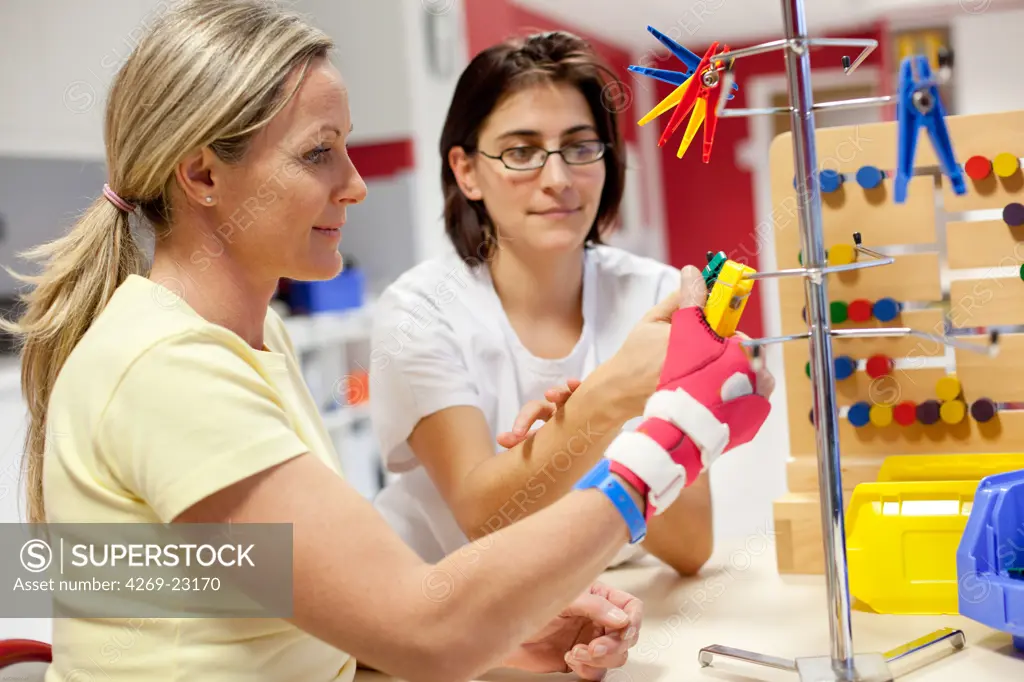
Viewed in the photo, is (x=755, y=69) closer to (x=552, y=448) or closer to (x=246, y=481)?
(x=552, y=448)

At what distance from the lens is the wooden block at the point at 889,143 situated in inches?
45.6

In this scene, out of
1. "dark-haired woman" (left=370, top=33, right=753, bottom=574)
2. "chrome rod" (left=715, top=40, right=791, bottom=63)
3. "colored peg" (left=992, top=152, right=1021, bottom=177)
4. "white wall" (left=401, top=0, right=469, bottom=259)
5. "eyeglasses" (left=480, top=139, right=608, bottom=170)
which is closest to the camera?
"chrome rod" (left=715, top=40, right=791, bottom=63)

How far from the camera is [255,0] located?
0.94 meters

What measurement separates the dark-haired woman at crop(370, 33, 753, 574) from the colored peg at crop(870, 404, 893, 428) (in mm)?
261

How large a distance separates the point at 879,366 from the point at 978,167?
265 millimetres

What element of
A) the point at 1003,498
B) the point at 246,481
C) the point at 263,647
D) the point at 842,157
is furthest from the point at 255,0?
the point at 1003,498

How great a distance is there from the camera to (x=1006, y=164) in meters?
1.15

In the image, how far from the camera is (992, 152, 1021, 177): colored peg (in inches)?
45.3

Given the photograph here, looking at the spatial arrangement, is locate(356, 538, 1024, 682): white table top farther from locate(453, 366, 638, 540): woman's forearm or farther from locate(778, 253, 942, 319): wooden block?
locate(778, 253, 942, 319): wooden block

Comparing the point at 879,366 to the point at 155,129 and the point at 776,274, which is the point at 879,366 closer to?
the point at 776,274

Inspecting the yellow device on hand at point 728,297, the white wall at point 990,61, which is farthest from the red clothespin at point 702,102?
the white wall at point 990,61

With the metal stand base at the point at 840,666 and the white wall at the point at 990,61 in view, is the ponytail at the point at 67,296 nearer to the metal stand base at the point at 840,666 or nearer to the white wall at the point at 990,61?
the metal stand base at the point at 840,666

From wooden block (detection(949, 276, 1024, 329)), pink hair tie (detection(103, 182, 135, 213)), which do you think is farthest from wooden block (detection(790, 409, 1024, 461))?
pink hair tie (detection(103, 182, 135, 213))

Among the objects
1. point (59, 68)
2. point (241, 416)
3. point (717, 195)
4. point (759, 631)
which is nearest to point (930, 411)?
point (759, 631)
